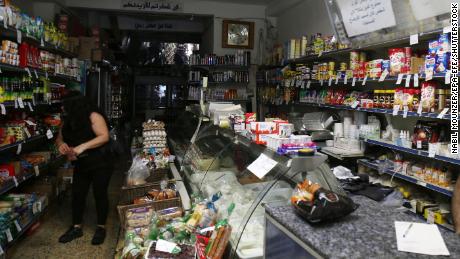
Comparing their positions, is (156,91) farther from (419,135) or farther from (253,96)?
(419,135)

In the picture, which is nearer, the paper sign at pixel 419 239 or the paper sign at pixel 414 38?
the paper sign at pixel 419 239

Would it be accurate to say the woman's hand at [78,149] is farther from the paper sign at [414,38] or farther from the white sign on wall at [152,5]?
the white sign on wall at [152,5]

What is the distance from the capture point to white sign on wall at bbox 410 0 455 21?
9.51 ft

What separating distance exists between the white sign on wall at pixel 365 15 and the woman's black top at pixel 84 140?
2.98 m

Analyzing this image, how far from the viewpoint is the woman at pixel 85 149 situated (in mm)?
3965

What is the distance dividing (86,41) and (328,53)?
481 centimetres

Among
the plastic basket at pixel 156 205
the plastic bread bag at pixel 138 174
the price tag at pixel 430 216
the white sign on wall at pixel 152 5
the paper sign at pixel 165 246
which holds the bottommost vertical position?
the price tag at pixel 430 216

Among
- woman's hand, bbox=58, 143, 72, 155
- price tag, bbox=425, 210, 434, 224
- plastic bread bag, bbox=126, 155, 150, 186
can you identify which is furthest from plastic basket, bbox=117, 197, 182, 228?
price tag, bbox=425, 210, 434, 224

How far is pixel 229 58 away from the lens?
28.1 ft

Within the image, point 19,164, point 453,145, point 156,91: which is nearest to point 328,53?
point 453,145

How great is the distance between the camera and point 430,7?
2920 mm

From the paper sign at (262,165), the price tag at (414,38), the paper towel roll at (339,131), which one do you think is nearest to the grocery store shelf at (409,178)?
the paper towel roll at (339,131)

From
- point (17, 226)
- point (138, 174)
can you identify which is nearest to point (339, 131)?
point (138, 174)

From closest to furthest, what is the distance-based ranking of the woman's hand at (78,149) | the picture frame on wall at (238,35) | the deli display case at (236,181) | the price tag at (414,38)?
the deli display case at (236,181)
the price tag at (414,38)
the woman's hand at (78,149)
the picture frame on wall at (238,35)
